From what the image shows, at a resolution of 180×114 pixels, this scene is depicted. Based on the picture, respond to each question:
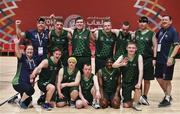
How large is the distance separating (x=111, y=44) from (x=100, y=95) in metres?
1.04

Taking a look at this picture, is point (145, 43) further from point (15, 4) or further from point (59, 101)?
point (15, 4)

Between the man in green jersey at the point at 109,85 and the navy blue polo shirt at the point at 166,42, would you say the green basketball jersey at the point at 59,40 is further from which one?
the navy blue polo shirt at the point at 166,42

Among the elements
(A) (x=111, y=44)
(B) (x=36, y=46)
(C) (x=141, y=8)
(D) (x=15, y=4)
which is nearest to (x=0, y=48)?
(D) (x=15, y=4)

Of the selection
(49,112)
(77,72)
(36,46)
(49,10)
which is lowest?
(49,112)

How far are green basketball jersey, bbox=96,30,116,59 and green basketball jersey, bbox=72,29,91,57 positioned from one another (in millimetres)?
213

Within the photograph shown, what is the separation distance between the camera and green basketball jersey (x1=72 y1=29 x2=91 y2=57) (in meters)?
6.78

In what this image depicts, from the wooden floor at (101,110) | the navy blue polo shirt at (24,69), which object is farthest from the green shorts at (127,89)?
the navy blue polo shirt at (24,69)

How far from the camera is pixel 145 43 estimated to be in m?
6.64

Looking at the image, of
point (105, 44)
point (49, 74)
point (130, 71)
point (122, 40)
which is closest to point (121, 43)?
point (122, 40)

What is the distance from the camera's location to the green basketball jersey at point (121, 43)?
6824 mm

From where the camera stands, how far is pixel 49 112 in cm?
608

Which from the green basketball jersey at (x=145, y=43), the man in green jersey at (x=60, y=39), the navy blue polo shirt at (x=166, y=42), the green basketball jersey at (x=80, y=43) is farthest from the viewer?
the man in green jersey at (x=60, y=39)

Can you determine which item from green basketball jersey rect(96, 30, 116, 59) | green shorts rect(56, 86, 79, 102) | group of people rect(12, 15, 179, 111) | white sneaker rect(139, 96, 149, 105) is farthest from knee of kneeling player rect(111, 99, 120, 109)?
green basketball jersey rect(96, 30, 116, 59)

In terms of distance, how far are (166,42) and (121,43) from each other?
0.82m
